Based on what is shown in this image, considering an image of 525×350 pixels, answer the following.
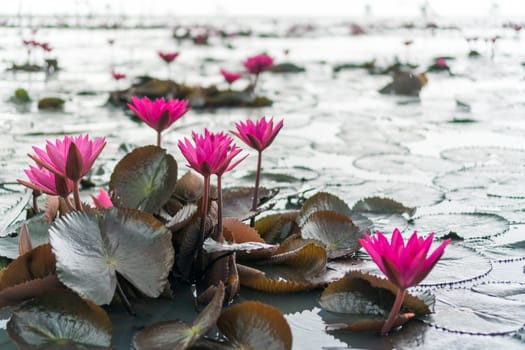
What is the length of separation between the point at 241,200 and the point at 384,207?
0.45 m

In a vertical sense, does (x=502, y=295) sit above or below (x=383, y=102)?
below

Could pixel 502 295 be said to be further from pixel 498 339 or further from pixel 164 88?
pixel 164 88

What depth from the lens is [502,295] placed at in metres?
1.14

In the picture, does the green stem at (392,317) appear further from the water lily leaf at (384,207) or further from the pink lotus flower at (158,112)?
the water lily leaf at (384,207)

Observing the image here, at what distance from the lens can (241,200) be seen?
1390 millimetres

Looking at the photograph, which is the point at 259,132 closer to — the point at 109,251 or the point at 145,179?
the point at 145,179

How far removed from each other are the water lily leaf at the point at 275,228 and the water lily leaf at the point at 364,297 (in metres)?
0.26

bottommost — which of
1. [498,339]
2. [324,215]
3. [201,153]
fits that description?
[498,339]

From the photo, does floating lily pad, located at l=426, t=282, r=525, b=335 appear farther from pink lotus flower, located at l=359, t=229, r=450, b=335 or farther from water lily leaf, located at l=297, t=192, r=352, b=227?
water lily leaf, located at l=297, t=192, r=352, b=227

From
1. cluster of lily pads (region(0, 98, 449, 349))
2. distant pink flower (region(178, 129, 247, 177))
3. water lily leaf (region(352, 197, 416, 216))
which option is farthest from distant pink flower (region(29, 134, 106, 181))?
water lily leaf (region(352, 197, 416, 216))

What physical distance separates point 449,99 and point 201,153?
3565mm

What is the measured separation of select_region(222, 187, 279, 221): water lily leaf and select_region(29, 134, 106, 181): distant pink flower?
395mm

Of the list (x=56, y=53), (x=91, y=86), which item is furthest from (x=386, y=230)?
(x=56, y=53)

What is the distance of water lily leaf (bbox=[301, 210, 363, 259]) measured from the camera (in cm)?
127
